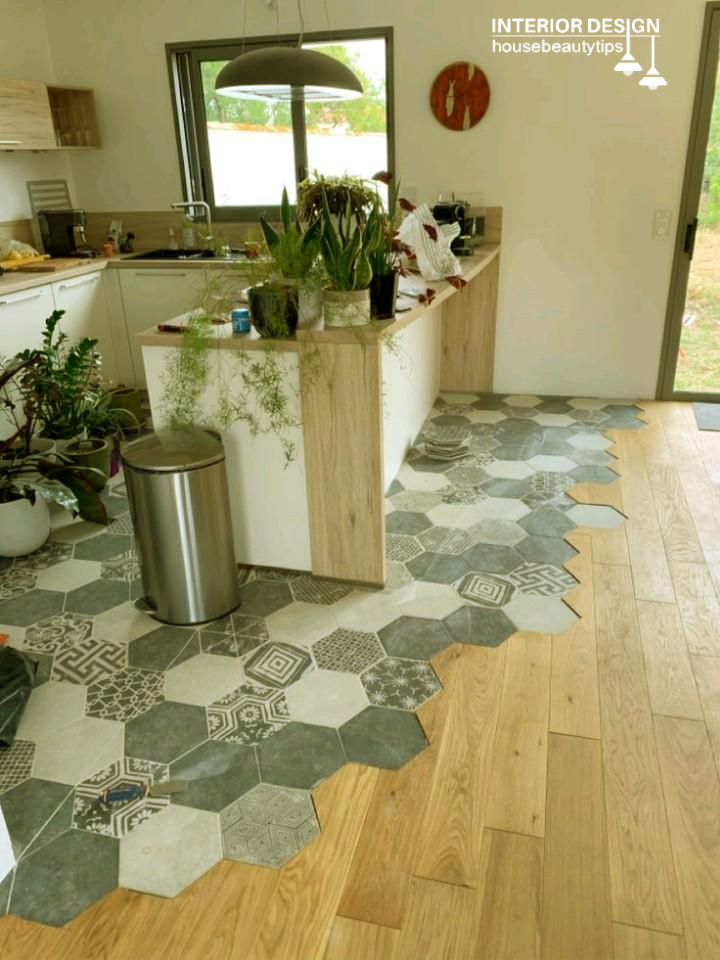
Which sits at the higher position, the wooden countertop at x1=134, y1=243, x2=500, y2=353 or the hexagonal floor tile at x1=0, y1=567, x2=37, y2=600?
the wooden countertop at x1=134, y1=243, x2=500, y2=353

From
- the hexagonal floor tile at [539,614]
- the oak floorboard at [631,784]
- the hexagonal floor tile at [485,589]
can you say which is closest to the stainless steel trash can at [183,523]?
the hexagonal floor tile at [485,589]

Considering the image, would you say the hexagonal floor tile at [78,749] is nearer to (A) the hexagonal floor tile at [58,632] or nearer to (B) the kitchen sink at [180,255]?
(A) the hexagonal floor tile at [58,632]

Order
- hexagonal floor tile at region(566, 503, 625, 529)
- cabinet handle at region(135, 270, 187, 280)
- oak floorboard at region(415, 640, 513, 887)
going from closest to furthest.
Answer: oak floorboard at region(415, 640, 513, 887) → hexagonal floor tile at region(566, 503, 625, 529) → cabinet handle at region(135, 270, 187, 280)

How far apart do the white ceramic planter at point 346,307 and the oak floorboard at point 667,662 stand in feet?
4.66

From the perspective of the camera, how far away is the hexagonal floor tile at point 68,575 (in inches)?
113

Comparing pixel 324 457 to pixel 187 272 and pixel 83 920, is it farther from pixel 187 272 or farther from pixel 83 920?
pixel 187 272

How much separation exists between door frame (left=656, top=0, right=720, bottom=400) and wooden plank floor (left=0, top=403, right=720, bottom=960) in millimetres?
2469

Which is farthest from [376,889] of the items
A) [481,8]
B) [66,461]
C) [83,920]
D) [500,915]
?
[481,8]

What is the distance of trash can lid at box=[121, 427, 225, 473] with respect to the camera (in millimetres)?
2346

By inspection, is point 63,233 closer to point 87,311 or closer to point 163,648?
point 87,311

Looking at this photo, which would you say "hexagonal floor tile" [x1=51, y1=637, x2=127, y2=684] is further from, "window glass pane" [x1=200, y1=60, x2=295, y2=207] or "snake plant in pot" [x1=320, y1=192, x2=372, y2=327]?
"window glass pane" [x1=200, y1=60, x2=295, y2=207]

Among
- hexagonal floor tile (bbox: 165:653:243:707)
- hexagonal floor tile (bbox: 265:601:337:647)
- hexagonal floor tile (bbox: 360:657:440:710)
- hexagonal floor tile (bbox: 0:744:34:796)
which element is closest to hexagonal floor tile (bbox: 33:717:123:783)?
hexagonal floor tile (bbox: 0:744:34:796)

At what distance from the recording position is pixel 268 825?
1.81 metres

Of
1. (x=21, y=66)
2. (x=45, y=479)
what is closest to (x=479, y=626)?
(x=45, y=479)
